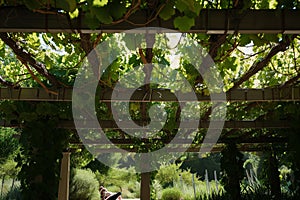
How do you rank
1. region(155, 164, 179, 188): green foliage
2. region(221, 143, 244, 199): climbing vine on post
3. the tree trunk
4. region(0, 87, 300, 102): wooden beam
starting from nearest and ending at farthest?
region(0, 87, 300, 102): wooden beam
region(221, 143, 244, 199): climbing vine on post
the tree trunk
region(155, 164, 179, 188): green foliage

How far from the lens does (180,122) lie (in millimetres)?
6031

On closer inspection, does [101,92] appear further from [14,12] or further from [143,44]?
[14,12]

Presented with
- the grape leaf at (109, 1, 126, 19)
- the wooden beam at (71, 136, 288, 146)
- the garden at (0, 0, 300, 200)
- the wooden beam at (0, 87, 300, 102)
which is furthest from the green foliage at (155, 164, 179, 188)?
the grape leaf at (109, 1, 126, 19)

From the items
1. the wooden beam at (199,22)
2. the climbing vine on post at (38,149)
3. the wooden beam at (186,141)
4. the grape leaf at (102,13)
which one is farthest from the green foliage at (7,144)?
the grape leaf at (102,13)

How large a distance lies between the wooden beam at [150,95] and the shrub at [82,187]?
27.1 ft

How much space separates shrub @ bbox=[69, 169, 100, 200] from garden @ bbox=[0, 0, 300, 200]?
3811 millimetres

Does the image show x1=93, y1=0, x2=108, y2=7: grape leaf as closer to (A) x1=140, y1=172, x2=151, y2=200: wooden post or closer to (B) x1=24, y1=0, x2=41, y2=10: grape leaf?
(B) x1=24, y1=0, x2=41, y2=10: grape leaf

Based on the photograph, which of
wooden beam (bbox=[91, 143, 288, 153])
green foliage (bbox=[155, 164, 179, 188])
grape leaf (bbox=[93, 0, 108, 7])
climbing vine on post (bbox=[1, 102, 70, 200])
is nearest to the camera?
grape leaf (bbox=[93, 0, 108, 7])

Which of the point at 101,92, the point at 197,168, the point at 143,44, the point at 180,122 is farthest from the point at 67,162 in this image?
the point at 197,168

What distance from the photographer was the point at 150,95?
418 centimetres

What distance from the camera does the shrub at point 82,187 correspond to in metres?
12.0

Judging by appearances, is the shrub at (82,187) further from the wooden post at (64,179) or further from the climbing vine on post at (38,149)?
the climbing vine on post at (38,149)

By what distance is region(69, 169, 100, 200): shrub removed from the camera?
1200cm

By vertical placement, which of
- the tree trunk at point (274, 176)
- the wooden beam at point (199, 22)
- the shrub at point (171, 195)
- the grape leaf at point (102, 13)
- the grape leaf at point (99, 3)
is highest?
the wooden beam at point (199, 22)
